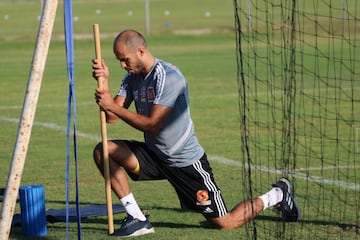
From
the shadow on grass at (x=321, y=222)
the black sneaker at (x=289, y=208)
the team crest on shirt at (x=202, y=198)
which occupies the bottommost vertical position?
the shadow on grass at (x=321, y=222)

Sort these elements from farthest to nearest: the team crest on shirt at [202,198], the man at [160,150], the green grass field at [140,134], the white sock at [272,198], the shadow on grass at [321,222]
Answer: the green grass field at [140,134] < the white sock at [272,198] < the shadow on grass at [321,222] < the team crest on shirt at [202,198] < the man at [160,150]

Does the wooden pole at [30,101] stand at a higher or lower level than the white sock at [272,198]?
higher

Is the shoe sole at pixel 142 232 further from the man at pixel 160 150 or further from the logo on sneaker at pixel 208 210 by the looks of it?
the logo on sneaker at pixel 208 210

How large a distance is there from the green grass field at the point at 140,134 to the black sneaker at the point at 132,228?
0.09m

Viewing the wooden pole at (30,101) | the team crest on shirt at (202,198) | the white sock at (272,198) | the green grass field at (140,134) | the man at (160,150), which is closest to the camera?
the wooden pole at (30,101)

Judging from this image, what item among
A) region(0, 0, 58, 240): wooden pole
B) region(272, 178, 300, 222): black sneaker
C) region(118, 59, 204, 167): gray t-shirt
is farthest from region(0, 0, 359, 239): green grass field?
region(0, 0, 58, 240): wooden pole

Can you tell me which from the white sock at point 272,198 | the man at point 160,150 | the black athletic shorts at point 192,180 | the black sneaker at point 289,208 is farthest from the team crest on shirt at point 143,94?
the black sneaker at point 289,208

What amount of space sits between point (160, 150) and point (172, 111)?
35 centimetres

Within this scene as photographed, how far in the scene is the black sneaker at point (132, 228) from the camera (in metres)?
8.59

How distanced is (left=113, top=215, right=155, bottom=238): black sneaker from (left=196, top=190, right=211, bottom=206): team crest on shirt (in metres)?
0.46

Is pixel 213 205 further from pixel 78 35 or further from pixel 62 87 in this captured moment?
pixel 78 35

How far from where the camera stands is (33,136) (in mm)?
15297

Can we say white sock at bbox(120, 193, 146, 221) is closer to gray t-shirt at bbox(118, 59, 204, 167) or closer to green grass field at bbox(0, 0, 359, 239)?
green grass field at bbox(0, 0, 359, 239)

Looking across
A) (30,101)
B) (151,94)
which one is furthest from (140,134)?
(30,101)
